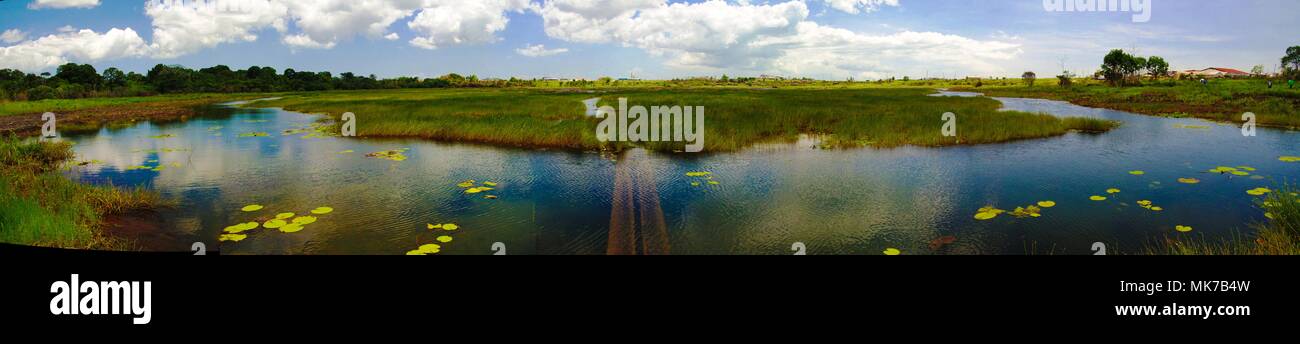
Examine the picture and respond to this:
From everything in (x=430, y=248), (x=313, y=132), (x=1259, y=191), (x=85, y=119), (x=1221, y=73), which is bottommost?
(x=430, y=248)

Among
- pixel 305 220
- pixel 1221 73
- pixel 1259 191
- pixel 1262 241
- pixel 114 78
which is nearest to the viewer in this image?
pixel 1262 241

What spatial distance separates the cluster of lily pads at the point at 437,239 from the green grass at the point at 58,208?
374 cm

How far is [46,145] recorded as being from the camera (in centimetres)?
1455

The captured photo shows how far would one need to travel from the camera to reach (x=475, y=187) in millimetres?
10758

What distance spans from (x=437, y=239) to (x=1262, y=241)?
396 inches

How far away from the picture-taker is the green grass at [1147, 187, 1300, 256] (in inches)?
236

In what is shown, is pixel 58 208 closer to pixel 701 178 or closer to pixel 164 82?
pixel 701 178

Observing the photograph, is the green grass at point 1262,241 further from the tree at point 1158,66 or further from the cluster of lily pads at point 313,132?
the tree at point 1158,66

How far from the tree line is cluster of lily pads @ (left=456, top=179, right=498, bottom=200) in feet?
135

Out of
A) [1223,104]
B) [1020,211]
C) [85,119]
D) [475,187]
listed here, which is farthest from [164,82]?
A: [1223,104]

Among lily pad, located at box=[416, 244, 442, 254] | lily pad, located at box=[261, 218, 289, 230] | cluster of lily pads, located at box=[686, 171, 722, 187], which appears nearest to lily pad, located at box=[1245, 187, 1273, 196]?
cluster of lily pads, located at box=[686, 171, 722, 187]

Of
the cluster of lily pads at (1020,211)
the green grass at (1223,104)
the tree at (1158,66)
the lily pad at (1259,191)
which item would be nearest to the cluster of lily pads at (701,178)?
the cluster of lily pads at (1020,211)
